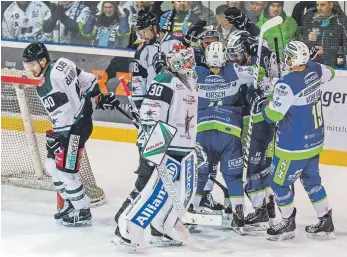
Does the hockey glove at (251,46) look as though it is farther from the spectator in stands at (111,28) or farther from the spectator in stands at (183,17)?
the spectator in stands at (111,28)

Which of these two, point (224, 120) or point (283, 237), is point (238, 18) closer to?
point (224, 120)

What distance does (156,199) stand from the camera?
571cm

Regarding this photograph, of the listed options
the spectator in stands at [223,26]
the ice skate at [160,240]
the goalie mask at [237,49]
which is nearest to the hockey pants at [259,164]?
the goalie mask at [237,49]

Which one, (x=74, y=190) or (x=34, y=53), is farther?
(x=74, y=190)

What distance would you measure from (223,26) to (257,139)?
8.62 feet

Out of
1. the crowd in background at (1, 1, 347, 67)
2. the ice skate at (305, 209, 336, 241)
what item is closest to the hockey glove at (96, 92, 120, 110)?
the ice skate at (305, 209, 336, 241)

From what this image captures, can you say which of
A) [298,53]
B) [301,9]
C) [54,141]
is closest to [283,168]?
[298,53]

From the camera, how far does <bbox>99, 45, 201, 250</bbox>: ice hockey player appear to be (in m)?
5.55

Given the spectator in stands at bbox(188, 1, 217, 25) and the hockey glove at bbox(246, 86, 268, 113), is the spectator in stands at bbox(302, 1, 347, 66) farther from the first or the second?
the hockey glove at bbox(246, 86, 268, 113)

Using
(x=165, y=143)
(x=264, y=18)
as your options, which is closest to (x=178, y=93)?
(x=165, y=143)

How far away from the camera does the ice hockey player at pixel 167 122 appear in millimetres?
5555

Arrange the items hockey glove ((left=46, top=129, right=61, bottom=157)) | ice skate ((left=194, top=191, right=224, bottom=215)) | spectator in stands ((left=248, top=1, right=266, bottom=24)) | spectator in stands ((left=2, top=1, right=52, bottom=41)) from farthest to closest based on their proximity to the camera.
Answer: spectator in stands ((left=2, top=1, right=52, bottom=41)), spectator in stands ((left=248, top=1, right=266, bottom=24)), ice skate ((left=194, top=191, right=224, bottom=215)), hockey glove ((left=46, top=129, right=61, bottom=157))

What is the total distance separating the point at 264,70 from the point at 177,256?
53.0 inches

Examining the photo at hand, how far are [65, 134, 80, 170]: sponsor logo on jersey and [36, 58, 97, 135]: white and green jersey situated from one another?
7 centimetres
